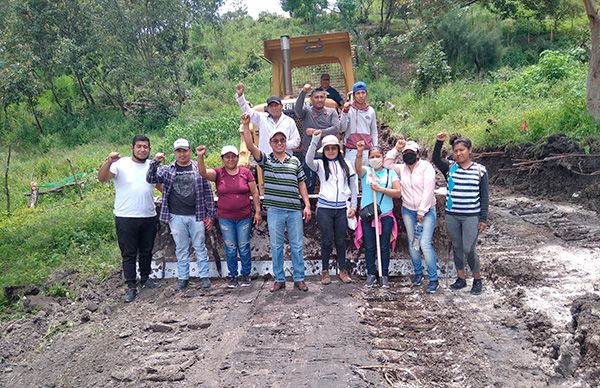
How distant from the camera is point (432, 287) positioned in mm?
5625

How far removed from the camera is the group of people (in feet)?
18.5

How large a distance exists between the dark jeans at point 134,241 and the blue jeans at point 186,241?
0.93 ft

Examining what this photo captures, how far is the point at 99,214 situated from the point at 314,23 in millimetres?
27238

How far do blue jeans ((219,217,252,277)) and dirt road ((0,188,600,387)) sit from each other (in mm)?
286

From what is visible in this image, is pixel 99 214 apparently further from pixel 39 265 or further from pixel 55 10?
pixel 55 10

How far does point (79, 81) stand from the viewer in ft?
84.3

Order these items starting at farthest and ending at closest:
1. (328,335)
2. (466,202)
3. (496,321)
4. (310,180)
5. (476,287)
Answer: (310,180), (476,287), (466,202), (496,321), (328,335)

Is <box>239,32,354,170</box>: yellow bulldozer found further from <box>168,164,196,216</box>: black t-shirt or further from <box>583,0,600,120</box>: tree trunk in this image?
<box>583,0,600,120</box>: tree trunk

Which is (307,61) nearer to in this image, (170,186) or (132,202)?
(170,186)

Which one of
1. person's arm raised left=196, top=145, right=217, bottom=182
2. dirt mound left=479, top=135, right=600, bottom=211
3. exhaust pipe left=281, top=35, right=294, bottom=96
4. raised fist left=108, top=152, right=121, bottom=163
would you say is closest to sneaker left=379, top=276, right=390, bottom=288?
person's arm raised left=196, top=145, right=217, bottom=182

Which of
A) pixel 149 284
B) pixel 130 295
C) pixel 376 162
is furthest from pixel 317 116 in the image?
pixel 130 295

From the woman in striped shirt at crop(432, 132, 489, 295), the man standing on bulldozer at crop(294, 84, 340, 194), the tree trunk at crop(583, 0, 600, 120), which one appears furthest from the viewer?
the tree trunk at crop(583, 0, 600, 120)

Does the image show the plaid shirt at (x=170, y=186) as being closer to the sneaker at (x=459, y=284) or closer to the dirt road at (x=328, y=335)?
the dirt road at (x=328, y=335)

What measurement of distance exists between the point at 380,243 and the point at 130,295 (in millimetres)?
2905
